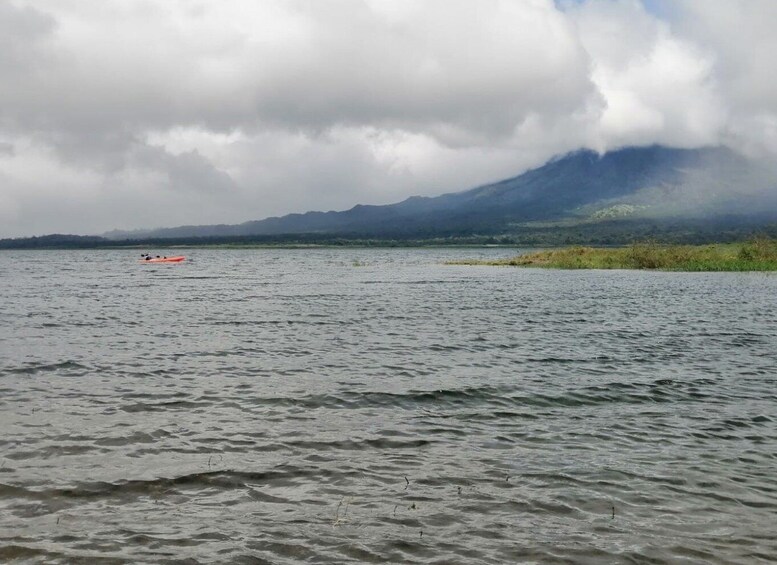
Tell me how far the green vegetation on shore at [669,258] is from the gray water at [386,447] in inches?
2717

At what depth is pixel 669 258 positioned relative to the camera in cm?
10119

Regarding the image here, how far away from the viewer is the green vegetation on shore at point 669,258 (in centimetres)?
9419

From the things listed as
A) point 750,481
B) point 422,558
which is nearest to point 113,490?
point 422,558

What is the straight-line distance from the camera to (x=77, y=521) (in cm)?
1015

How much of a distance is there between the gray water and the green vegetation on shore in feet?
226

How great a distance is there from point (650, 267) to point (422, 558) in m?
103

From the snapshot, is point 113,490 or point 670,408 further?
point 670,408

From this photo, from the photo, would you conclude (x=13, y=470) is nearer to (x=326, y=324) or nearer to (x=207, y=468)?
(x=207, y=468)

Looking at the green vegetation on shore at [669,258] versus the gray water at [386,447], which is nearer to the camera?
the gray water at [386,447]

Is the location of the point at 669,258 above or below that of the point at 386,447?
above

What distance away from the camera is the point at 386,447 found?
1405 cm

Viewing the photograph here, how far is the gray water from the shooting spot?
961 cm

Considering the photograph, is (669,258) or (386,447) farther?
(669,258)

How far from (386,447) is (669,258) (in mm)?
97560
